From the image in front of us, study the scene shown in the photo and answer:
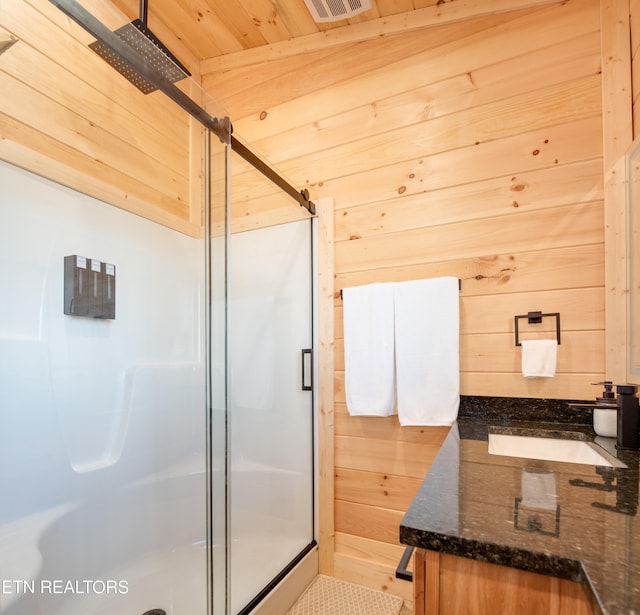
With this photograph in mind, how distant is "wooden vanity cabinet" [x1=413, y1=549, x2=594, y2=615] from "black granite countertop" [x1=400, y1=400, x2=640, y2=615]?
55 mm

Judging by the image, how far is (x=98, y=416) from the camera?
1573 mm

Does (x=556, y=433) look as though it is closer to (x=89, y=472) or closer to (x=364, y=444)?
(x=364, y=444)

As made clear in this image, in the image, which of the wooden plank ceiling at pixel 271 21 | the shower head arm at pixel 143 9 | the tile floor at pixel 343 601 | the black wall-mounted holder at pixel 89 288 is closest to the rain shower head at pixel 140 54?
the shower head arm at pixel 143 9

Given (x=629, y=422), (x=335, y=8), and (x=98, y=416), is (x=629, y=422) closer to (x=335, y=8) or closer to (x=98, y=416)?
(x=98, y=416)

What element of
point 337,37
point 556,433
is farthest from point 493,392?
point 337,37

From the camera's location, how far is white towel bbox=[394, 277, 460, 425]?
Result: 1.67 meters

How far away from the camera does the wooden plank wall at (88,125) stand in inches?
54.2

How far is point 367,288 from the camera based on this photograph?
1884 millimetres

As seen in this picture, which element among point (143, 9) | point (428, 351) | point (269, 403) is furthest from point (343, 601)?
point (143, 9)

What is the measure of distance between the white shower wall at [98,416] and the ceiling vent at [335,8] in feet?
4.15

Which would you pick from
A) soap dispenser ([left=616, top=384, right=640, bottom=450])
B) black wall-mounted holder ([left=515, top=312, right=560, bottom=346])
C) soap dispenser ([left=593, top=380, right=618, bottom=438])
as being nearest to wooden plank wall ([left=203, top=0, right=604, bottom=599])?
black wall-mounted holder ([left=515, top=312, right=560, bottom=346])

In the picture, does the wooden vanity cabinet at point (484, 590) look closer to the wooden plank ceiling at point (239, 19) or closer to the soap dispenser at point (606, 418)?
the soap dispenser at point (606, 418)

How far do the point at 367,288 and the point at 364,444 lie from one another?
0.78 meters

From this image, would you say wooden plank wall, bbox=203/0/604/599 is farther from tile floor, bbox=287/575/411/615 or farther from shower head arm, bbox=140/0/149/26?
shower head arm, bbox=140/0/149/26
